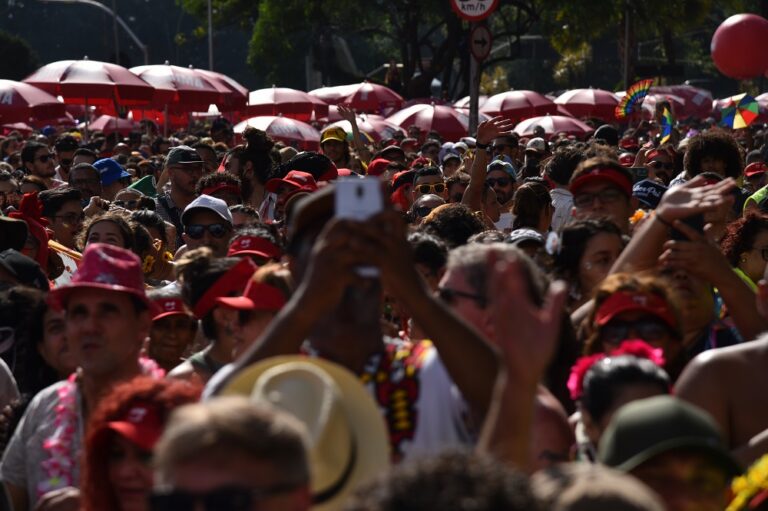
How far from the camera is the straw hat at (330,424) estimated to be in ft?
10.4

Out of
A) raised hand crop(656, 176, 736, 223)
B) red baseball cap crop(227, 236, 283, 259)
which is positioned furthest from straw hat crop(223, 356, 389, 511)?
red baseball cap crop(227, 236, 283, 259)

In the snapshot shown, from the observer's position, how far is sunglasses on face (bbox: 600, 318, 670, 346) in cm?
482

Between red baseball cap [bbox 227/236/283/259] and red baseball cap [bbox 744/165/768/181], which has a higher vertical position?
red baseball cap [bbox 227/236/283/259]

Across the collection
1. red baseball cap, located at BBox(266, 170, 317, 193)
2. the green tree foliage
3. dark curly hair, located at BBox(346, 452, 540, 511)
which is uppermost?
the green tree foliage

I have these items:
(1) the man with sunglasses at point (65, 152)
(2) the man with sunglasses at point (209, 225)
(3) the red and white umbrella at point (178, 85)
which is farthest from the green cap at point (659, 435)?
(3) the red and white umbrella at point (178, 85)

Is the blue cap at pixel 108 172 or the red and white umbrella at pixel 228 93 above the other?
the red and white umbrella at pixel 228 93

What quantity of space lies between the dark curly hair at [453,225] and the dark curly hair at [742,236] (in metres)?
1.23

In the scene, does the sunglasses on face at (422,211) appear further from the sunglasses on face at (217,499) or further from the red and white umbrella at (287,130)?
the red and white umbrella at (287,130)

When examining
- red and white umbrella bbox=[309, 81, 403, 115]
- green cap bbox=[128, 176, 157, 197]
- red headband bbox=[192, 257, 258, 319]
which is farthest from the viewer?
red and white umbrella bbox=[309, 81, 403, 115]

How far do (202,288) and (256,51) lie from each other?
44.7 meters

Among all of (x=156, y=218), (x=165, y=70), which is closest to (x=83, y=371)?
(x=156, y=218)

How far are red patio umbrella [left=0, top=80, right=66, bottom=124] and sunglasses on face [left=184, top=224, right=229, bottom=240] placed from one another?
13036mm

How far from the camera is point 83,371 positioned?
4.77m

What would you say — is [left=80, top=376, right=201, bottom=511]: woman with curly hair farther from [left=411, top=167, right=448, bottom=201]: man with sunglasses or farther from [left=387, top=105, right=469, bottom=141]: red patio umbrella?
[left=387, top=105, right=469, bottom=141]: red patio umbrella
